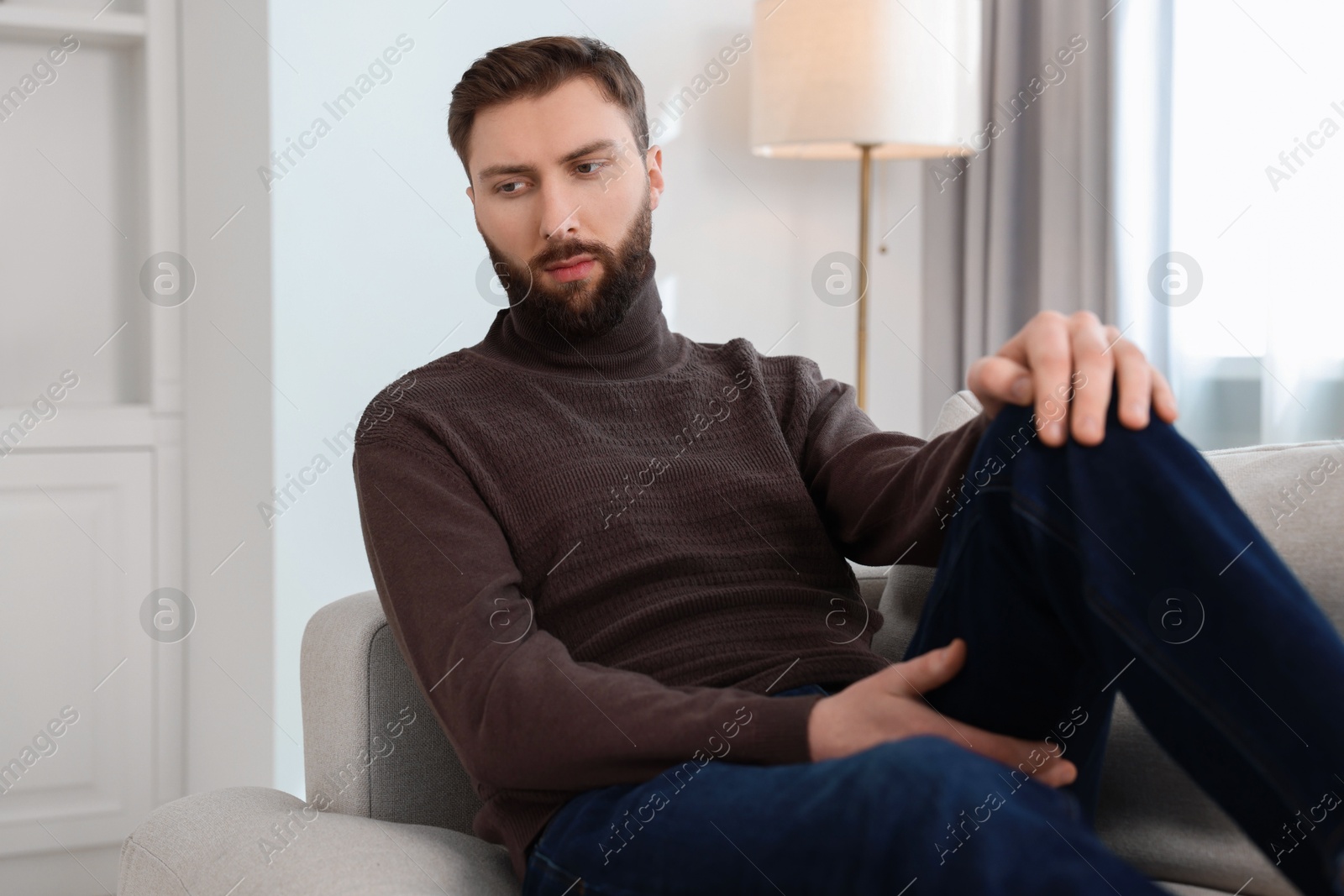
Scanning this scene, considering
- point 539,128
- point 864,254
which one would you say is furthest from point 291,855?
point 864,254

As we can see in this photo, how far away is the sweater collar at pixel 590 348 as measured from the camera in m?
1.31

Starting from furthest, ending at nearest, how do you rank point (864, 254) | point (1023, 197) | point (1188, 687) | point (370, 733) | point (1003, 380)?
point (1023, 197) < point (864, 254) < point (370, 733) < point (1003, 380) < point (1188, 687)

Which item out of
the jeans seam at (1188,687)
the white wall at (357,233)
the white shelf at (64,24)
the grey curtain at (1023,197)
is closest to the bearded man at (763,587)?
the jeans seam at (1188,687)

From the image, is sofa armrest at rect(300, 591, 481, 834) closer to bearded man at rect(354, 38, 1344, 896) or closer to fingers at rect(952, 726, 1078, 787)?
bearded man at rect(354, 38, 1344, 896)

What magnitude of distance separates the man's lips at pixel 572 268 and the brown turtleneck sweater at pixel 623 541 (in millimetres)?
66

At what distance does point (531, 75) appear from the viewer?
4.29 ft

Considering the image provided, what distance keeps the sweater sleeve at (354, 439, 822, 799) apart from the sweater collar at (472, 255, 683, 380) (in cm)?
27

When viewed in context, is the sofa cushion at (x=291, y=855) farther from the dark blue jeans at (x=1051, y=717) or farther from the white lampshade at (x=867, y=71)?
the white lampshade at (x=867, y=71)

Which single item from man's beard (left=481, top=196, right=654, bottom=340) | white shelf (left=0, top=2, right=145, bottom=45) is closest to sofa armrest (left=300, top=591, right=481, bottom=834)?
man's beard (left=481, top=196, right=654, bottom=340)

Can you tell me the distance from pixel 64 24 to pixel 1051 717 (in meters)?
2.10

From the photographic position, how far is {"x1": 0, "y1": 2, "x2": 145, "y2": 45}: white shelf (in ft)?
7.02

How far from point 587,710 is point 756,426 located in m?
0.47

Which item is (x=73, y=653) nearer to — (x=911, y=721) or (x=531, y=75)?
(x=531, y=75)

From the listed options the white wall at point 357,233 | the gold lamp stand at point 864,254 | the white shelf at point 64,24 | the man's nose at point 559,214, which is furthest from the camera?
the gold lamp stand at point 864,254
